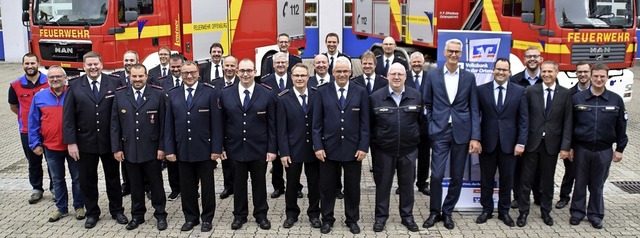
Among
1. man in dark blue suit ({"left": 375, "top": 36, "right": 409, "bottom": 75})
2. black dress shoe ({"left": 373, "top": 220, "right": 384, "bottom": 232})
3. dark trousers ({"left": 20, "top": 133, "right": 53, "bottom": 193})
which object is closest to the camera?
black dress shoe ({"left": 373, "top": 220, "right": 384, "bottom": 232})

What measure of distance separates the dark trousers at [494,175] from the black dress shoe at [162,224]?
130 inches

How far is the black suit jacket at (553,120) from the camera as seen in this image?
660 centimetres

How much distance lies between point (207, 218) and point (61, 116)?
1855mm

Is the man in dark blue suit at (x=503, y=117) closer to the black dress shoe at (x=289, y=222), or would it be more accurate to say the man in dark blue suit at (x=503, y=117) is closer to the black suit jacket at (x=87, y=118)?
the black dress shoe at (x=289, y=222)

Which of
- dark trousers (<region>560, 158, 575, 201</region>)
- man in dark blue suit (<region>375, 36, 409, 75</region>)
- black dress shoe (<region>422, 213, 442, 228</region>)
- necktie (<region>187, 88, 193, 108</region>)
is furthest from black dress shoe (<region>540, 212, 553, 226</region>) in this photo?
necktie (<region>187, 88, 193, 108</region>)

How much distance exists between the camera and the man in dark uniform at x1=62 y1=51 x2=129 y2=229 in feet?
21.6

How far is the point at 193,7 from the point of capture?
12.4 metres

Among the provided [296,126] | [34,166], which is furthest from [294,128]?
[34,166]

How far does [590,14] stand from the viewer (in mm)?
10961

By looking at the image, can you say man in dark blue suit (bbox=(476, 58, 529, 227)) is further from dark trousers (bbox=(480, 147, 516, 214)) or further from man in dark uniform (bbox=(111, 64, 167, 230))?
man in dark uniform (bbox=(111, 64, 167, 230))

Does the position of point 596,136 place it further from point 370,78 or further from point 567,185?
→ point 370,78

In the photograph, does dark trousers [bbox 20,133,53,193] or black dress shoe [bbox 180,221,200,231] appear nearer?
black dress shoe [bbox 180,221,200,231]

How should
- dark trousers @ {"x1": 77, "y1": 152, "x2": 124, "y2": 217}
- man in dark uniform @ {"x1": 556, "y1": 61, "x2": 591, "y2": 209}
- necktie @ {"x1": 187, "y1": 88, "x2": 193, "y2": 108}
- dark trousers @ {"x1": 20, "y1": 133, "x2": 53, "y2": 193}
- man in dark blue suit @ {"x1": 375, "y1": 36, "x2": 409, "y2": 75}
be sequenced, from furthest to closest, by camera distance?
man in dark blue suit @ {"x1": 375, "y1": 36, "x2": 409, "y2": 75}
dark trousers @ {"x1": 20, "y1": 133, "x2": 53, "y2": 193}
man in dark uniform @ {"x1": 556, "y1": 61, "x2": 591, "y2": 209}
dark trousers @ {"x1": 77, "y1": 152, "x2": 124, "y2": 217}
necktie @ {"x1": 187, "y1": 88, "x2": 193, "y2": 108}

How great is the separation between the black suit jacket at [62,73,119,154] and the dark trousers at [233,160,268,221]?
136 cm
